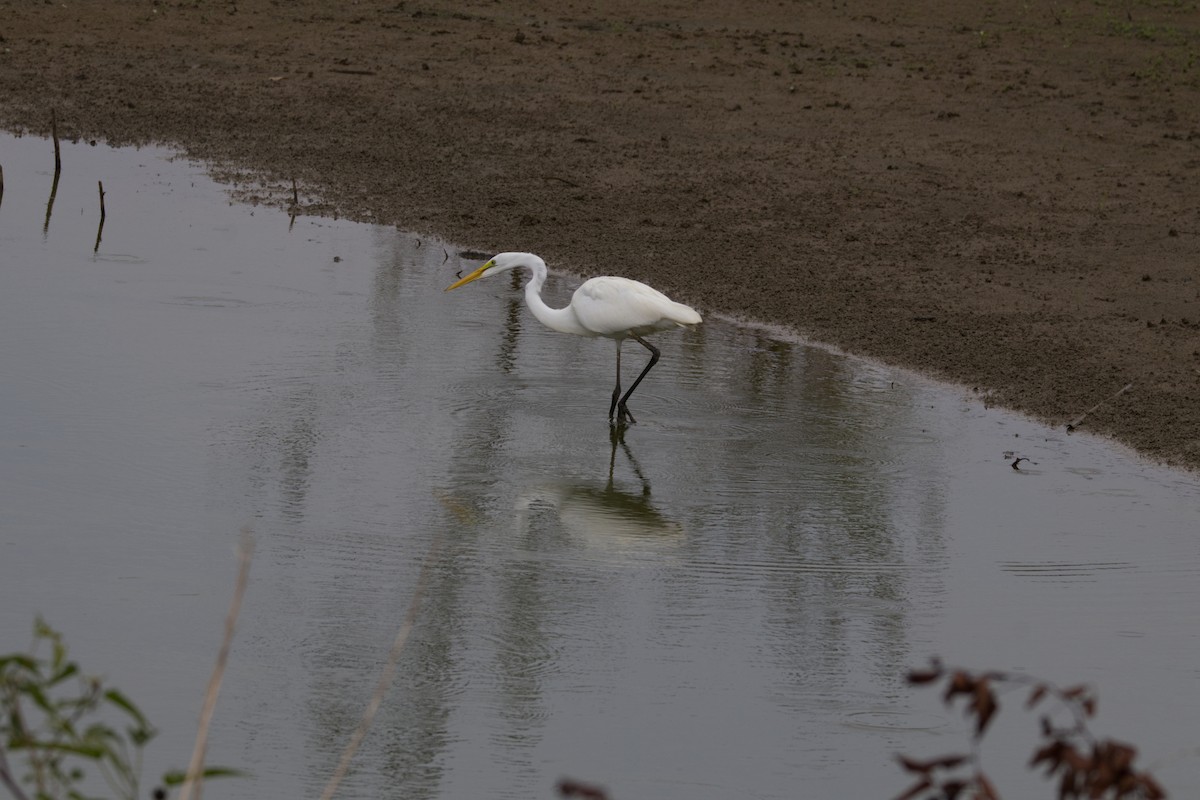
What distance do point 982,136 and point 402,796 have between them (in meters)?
11.0

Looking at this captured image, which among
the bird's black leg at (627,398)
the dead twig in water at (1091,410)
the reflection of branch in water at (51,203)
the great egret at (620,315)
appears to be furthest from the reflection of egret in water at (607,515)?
the reflection of branch in water at (51,203)

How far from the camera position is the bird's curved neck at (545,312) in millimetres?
9016

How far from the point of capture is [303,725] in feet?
16.9

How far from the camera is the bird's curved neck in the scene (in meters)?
9.02

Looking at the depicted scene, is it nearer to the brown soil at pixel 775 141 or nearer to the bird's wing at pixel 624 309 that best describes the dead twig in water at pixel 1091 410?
the brown soil at pixel 775 141

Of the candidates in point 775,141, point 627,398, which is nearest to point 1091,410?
point 627,398

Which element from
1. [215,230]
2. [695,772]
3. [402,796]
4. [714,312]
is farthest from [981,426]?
[215,230]

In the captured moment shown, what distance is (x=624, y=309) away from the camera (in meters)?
8.70

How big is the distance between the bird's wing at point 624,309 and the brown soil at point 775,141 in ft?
5.83

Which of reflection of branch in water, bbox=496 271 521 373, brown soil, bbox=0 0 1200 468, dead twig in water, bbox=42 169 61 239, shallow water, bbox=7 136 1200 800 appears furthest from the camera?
dead twig in water, bbox=42 169 61 239

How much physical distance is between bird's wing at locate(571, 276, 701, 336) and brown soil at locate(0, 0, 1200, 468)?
1.78m

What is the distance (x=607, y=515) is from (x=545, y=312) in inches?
82.3

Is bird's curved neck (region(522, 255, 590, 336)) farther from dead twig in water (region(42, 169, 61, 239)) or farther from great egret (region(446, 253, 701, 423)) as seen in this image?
dead twig in water (region(42, 169, 61, 239))

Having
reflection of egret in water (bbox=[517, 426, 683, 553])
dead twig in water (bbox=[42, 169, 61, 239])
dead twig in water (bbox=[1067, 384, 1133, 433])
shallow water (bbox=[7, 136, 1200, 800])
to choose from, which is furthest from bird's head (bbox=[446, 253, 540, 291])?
dead twig in water (bbox=[42, 169, 61, 239])
